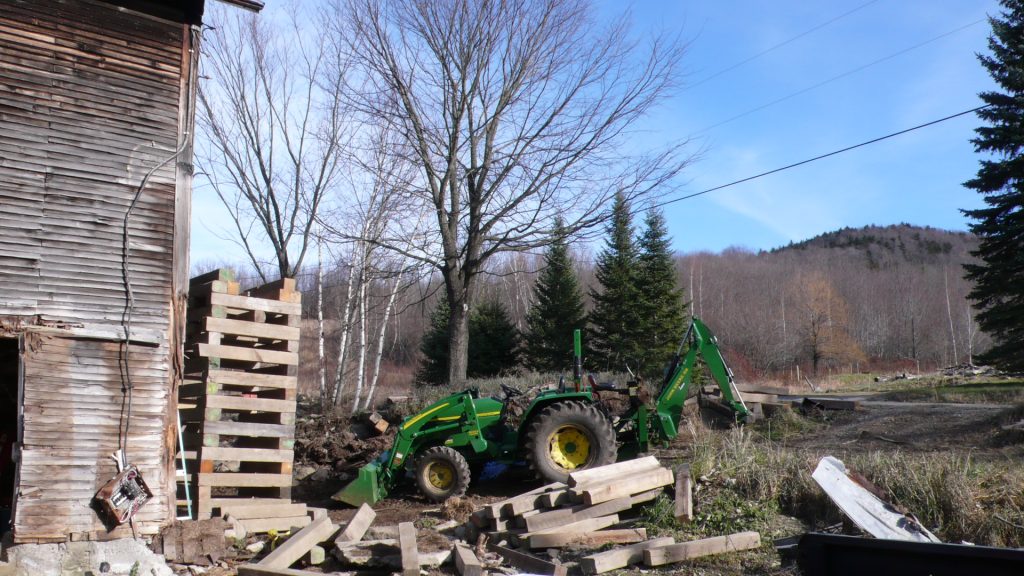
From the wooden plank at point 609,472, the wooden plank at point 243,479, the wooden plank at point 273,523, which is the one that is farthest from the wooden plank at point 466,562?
the wooden plank at point 243,479

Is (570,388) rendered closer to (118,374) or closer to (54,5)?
(118,374)

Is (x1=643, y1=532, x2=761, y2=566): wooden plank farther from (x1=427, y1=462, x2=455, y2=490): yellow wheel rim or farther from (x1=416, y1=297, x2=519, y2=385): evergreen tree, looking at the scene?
(x1=416, y1=297, x2=519, y2=385): evergreen tree

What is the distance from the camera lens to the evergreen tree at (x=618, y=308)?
34.0 m

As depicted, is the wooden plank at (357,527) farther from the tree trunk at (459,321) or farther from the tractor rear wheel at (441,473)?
the tree trunk at (459,321)

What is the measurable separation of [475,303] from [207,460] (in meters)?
27.9

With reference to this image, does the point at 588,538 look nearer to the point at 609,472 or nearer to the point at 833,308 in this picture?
the point at 609,472

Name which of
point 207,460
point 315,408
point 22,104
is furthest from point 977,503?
point 315,408

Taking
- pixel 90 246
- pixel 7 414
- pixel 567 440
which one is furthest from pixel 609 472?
pixel 7 414

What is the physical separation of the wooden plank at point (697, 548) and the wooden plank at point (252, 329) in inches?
182

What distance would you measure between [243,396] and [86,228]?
251 centimetres

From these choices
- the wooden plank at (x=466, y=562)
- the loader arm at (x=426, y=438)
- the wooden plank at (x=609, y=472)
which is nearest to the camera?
the wooden plank at (x=466, y=562)

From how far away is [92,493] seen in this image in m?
7.09

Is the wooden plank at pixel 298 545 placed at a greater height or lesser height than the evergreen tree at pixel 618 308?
lesser

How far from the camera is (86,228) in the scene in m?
7.53
